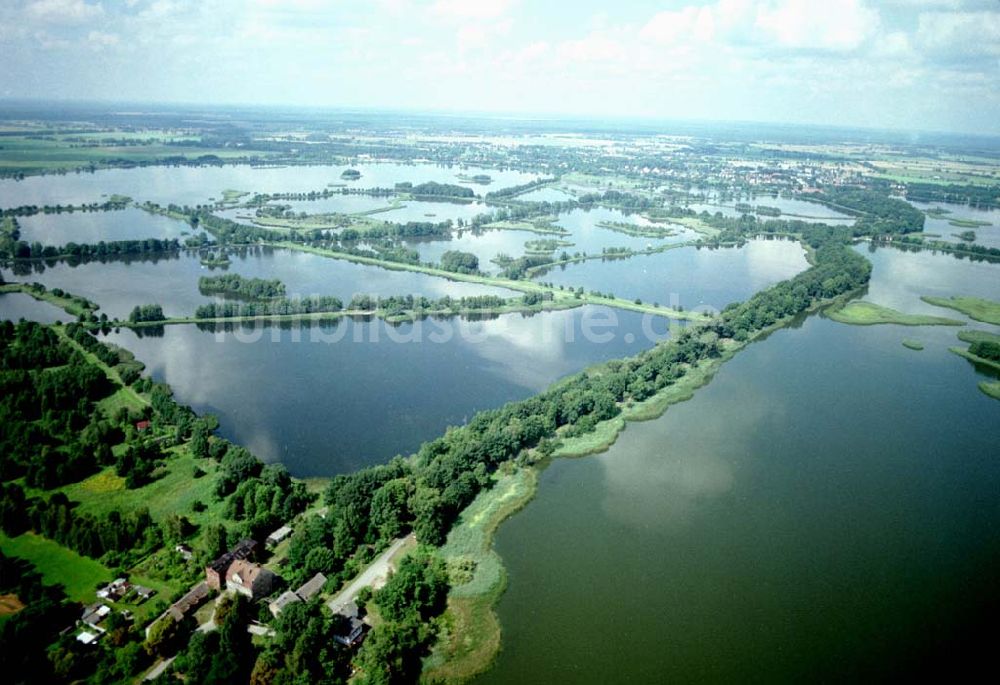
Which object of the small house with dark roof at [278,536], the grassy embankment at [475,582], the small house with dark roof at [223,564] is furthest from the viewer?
the small house with dark roof at [278,536]

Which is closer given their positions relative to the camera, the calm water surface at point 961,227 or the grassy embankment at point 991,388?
the grassy embankment at point 991,388

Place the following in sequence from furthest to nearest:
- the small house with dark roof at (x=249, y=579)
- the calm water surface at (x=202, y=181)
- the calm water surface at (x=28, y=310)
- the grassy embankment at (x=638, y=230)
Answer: the calm water surface at (x=202, y=181)
the grassy embankment at (x=638, y=230)
the calm water surface at (x=28, y=310)
the small house with dark roof at (x=249, y=579)

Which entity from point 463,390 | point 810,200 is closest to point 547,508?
point 463,390

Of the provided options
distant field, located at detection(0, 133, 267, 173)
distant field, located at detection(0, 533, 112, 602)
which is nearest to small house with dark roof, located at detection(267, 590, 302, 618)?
distant field, located at detection(0, 533, 112, 602)

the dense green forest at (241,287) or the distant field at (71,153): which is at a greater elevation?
the distant field at (71,153)

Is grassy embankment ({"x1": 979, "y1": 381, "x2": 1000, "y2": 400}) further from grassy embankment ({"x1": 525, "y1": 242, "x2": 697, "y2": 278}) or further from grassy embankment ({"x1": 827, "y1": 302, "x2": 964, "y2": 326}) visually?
grassy embankment ({"x1": 525, "y1": 242, "x2": 697, "y2": 278})

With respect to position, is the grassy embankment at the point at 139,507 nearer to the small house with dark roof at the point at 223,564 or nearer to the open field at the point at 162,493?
the open field at the point at 162,493

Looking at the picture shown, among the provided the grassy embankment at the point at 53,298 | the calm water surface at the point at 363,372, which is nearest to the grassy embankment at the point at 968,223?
the calm water surface at the point at 363,372

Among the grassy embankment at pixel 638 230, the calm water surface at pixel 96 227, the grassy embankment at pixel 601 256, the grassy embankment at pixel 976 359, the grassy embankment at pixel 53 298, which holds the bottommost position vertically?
the grassy embankment at pixel 976 359
